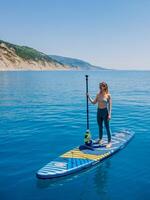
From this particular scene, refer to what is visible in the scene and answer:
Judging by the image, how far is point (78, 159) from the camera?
1338 cm

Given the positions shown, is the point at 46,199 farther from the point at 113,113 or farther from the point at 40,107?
the point at 40,107

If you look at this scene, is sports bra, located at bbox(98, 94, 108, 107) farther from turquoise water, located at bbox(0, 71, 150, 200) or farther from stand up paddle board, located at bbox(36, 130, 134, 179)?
turquoise water, located at bbox(0, 71, 150, 200)

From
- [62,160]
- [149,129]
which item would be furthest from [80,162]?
[149,129]

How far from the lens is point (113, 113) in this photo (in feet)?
90.6

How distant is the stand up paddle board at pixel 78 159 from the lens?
11.9m

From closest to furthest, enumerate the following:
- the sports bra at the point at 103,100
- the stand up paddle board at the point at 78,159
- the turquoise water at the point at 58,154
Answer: the turquoise water at the point at 58,154, the stand up paddle board at the point at 78,159, the sports bra at the point at 103,100

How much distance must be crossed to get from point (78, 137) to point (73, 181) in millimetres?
6672

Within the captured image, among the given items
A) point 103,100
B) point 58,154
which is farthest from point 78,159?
point 103,100

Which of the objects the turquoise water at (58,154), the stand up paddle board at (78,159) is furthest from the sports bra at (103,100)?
the turquoise water at (58,154)

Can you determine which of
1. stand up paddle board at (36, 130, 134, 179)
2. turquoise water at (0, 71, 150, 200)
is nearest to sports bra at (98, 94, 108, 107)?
stand up paddle board at (36, 130, 134, 179)

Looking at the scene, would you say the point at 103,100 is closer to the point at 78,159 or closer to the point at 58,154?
the point at 78,159

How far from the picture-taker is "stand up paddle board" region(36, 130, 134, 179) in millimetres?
11914

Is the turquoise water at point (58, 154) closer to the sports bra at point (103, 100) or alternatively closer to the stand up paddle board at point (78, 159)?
the stand up paddle board at point (78, 159)

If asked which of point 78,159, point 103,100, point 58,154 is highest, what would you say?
point 103,100
